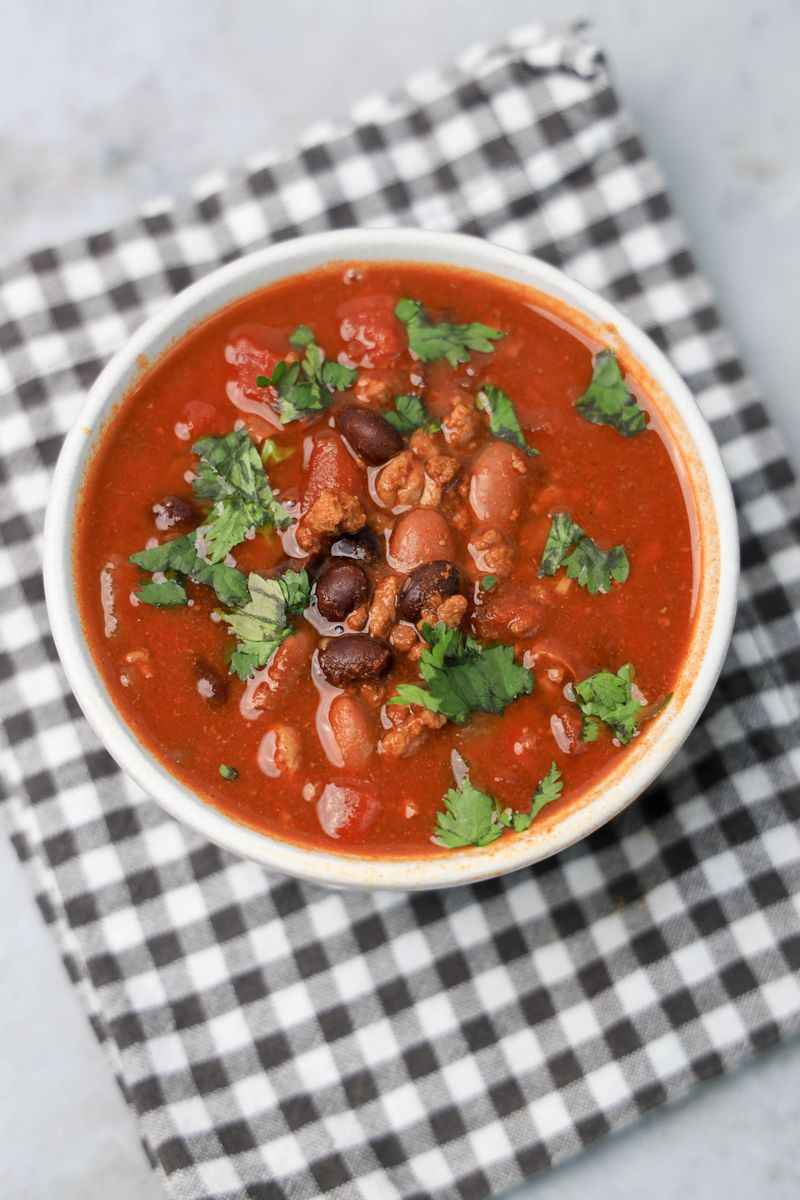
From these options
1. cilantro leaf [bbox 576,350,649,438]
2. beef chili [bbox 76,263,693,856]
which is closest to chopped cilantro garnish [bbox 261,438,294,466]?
beef chili [bbox 76,263,693,856]

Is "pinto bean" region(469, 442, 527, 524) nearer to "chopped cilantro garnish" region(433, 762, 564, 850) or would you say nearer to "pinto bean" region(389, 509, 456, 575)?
"pinto bean" region(389, 509, 456, 575)

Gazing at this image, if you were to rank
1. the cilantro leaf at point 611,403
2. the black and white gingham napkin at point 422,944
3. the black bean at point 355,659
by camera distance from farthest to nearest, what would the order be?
the black and white gingham napkin at point 422,944
the cilantro leaf at point 611,403
the black bean at point 355,659

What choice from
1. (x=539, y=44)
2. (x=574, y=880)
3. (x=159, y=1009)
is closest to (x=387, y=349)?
(x=539, y=44)

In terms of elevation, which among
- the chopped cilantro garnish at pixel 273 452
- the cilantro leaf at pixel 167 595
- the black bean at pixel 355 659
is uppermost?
the chopped cilantro garnish at pixel 273 452

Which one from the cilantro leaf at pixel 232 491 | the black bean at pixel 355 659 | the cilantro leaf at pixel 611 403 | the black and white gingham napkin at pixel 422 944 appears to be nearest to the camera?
the black bean at pixel 355 659

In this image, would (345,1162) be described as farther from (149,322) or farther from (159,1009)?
(149,322)

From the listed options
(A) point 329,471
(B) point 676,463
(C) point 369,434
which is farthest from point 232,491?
(B) point 676,463

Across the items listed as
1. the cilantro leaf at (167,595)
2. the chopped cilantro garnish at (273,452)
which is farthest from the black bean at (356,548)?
the cilantro leaf at (167,595)

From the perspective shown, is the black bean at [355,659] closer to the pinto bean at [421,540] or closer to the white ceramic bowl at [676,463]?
the pinto bean at [421,540]
